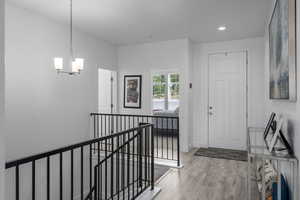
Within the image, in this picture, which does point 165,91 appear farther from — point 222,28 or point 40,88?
point 40,88

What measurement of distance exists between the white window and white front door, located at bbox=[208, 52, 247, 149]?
0.90 m

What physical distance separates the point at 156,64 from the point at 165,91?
2.47ft

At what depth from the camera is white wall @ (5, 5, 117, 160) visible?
10.4 feet

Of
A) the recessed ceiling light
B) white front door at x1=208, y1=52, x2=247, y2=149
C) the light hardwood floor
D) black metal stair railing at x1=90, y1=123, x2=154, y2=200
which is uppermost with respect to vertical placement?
the recessed ceiling light

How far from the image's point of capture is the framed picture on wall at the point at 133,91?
5.50 metres

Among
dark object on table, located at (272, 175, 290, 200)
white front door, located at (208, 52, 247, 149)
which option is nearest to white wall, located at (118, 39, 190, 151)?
white front door, located at (208, 52, 247, 149)

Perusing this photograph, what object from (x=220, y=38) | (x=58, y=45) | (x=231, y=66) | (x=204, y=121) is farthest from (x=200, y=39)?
(x=58, y=45)

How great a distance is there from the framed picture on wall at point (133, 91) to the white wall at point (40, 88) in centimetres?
119

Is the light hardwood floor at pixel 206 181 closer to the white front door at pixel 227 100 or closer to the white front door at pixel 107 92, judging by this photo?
the white front door at pixel 227 100

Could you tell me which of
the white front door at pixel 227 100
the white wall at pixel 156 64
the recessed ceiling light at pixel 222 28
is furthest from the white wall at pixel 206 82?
the recessed ceiling light at pixel 222 28

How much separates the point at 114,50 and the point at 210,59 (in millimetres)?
2654

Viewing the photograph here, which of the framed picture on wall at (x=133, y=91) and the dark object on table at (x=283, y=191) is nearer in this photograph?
the dark object on table at (x=283, y=191)

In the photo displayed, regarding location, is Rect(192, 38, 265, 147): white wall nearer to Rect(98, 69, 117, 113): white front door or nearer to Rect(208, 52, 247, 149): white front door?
Rect(208, 52, 247, 149): white front door

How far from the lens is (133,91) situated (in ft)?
18.3
